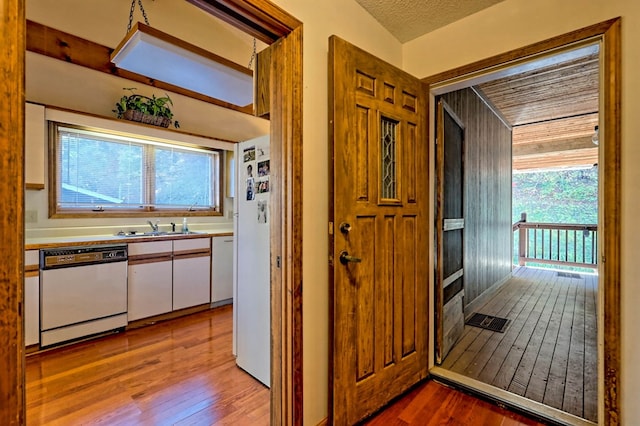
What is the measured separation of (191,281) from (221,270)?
393 mm

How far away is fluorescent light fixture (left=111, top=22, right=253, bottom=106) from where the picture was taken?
238 cm

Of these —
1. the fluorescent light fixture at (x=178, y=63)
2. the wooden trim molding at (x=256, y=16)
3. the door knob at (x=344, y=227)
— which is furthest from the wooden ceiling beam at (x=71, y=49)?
the door knob at (x=344, y=227)

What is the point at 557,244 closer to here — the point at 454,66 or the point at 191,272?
the point at 454,66

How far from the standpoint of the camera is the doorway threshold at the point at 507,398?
5.67ft

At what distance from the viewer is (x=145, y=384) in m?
2.11

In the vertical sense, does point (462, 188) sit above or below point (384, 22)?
below

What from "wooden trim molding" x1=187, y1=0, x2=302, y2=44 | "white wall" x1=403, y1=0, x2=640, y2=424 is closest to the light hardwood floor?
"white wall" x1=403, y1=0, x2=640, y2=424

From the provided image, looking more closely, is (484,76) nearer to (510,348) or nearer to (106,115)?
(510,348)

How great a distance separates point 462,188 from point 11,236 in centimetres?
321

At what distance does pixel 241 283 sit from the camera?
93.4 inches

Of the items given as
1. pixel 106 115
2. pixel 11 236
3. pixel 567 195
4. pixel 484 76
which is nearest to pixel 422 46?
pixel 484 76

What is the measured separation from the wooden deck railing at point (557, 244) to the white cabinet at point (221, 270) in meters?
6.29

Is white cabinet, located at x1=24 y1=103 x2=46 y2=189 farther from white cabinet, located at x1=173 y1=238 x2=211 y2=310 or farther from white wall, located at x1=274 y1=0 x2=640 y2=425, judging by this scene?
white wall, located at x1=274 y1=0 x2=640 y2=425

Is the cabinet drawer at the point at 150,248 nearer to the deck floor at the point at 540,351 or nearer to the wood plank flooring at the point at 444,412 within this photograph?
the wood plank flooring at the point at 444,412
